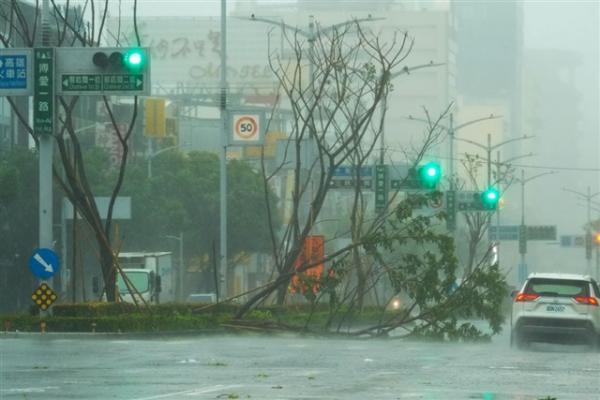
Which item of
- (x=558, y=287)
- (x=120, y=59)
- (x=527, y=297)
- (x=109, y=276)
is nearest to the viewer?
(x=527, y=297)

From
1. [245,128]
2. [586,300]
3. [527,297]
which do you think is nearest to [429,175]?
[245,128]

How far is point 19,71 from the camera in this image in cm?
3559

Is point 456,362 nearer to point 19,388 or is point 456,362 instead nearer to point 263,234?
point 19,388

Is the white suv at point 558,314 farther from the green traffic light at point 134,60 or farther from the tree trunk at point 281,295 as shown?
the tree trunk at point 281,295

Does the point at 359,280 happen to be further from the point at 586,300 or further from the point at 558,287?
the point at 586,300

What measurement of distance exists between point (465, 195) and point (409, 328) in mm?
25870

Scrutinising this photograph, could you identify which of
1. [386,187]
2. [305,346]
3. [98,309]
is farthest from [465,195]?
[305,346]

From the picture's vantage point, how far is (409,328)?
145 feet

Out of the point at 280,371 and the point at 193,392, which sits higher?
the point at 193,392

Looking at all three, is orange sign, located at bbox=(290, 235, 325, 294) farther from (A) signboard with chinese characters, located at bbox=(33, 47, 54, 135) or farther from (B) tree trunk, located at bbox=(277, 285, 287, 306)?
(A) signboard with chinese characters, located at bbox=(33, 47, 54, 135)

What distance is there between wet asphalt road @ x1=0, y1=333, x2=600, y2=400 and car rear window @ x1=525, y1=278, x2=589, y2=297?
1232 mm

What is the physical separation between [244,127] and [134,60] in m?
17.9

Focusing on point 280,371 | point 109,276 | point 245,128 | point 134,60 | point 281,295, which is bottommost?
point 281,295

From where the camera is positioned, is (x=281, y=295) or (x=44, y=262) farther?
(x=281, y=295)
